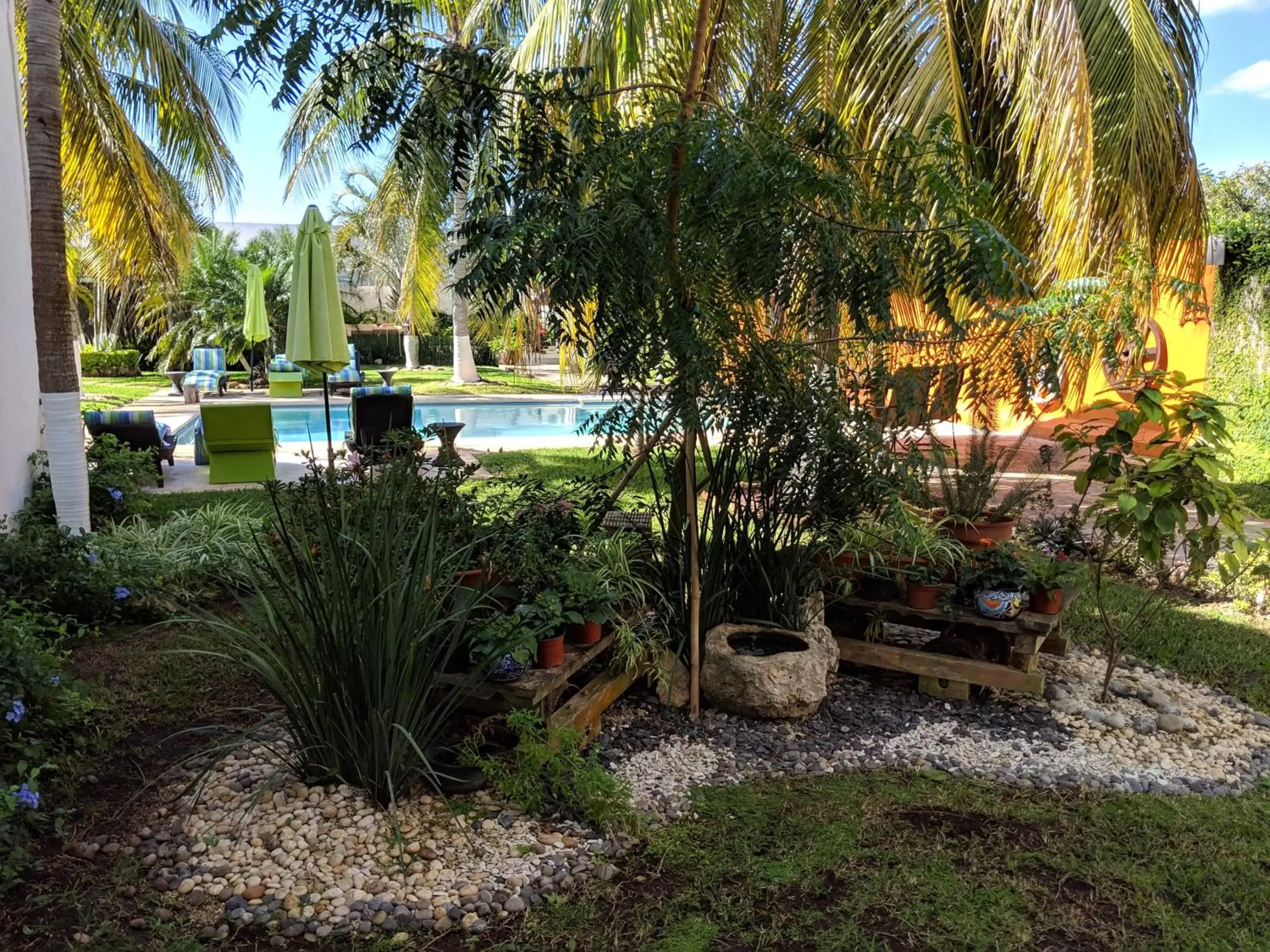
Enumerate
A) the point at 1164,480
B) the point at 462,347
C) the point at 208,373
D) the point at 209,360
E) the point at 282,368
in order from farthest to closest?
the point at 462,347 → the point at 282,368 → the point at 209,360 → the point at 208,373 → the point at 1164,480

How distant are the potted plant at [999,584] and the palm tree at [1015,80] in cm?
286

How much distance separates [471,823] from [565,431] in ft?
37.6

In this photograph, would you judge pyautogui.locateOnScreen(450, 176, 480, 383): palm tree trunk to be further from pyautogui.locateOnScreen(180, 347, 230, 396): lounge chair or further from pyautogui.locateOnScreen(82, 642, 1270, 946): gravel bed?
pyautogui.locateOnScreen(82, 642, 1270, 946): gravel bed

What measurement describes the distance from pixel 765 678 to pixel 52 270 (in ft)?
17.9

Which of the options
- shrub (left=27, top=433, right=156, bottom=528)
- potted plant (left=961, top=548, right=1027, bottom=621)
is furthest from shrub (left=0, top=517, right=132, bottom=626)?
potted plant (left=961, top=548, right=1027, bottom=621)

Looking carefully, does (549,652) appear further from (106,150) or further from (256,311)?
(256,311)

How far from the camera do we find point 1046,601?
4055 millimetres

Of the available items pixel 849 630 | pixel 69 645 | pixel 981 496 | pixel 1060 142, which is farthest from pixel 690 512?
pixel 1060 142

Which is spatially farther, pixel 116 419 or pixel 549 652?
pixel 116 419

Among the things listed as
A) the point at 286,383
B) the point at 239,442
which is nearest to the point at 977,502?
the point at 239,442

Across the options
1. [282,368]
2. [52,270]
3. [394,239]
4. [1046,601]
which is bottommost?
[1046,601]

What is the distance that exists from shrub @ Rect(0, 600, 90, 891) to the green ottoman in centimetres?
1496

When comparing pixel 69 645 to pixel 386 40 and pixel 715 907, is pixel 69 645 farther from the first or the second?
pixel 715 907

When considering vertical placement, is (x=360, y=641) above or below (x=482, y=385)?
below
